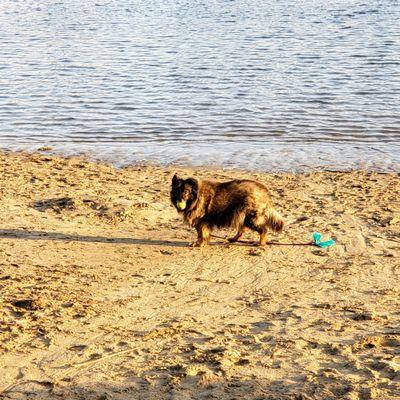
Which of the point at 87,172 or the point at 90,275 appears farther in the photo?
the point at 87,172

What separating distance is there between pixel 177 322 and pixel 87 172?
626 cm

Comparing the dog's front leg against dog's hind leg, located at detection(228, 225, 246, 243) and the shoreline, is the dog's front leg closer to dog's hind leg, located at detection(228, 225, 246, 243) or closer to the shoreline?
dog's hind leg, located at detection(228, 225, 246, 243)

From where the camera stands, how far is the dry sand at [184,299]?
6.03 m

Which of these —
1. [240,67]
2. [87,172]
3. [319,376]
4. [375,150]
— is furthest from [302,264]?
[240,67]

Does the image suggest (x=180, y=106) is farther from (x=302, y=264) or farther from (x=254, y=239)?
(x=302, y=264)

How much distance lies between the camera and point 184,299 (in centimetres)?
780

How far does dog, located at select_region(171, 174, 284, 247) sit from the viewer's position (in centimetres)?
936

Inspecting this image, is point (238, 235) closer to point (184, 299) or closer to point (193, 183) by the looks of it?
point (193, 183)

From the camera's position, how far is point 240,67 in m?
23.2

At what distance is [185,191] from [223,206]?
518 millimetres

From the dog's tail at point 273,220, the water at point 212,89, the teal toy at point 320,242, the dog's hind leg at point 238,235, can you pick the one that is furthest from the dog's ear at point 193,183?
the water at point 212,89

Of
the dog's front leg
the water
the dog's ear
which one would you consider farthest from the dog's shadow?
the water

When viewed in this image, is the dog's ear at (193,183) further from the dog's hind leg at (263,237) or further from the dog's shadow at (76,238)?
the dog's hind leg at (263,237)

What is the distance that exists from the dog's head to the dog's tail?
91cm
